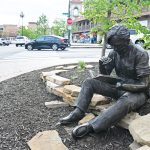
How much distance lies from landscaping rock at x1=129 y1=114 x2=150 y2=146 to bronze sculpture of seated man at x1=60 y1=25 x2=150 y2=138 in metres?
0.22

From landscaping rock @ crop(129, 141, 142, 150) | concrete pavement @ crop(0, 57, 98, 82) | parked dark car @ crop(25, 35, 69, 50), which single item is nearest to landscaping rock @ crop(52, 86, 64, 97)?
landscaping rock @ crop(129, 141, 142, 150)

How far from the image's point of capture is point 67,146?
3.78m

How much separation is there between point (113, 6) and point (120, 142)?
6.02m

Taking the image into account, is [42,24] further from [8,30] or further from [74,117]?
[74,117]

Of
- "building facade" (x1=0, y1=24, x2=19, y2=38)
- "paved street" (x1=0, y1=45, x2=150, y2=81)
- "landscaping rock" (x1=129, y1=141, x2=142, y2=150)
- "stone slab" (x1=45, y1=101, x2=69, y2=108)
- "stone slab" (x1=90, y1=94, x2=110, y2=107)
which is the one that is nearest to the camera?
"landscaping rock" (x1=129, y1=141, x2=142, y2=150)

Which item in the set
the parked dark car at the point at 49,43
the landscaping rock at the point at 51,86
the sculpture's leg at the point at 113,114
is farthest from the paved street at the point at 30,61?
the parked dark car at the point at 49,43

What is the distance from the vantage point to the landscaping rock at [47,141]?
145 inches

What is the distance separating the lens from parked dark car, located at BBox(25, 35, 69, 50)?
30031 millimetres

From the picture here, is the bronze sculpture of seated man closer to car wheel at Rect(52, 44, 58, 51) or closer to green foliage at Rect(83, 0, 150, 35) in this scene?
green foliage at Rect(83, 0, 150, 35)

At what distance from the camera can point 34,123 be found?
4535 mm

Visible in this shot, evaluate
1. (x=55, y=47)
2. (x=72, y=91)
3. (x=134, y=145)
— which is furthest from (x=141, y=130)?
(x=55, y=47)

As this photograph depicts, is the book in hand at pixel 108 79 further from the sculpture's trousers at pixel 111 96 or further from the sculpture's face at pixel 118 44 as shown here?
the sculpture's face at pixel 118 44

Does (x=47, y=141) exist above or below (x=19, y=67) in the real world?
above

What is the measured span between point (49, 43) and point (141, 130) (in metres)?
27.3
